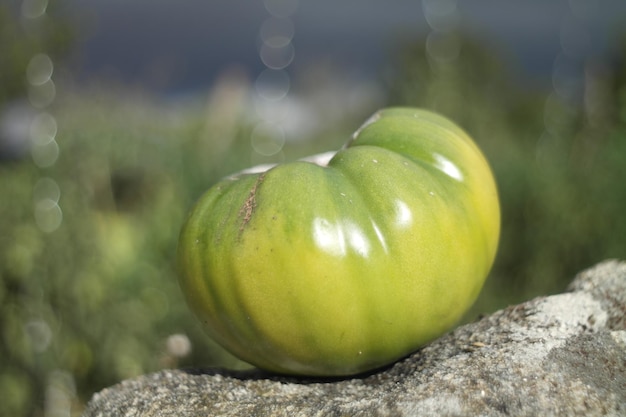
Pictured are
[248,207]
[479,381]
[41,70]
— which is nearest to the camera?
[479,381]

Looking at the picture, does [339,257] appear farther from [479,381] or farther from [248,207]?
[479,381]

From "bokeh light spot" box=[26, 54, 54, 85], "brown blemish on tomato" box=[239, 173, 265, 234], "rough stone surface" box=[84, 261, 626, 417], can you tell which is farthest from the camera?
"bokeh light spot" box=[26, 54, 54, 85]

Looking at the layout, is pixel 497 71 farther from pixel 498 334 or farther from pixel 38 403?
pixel 498 334

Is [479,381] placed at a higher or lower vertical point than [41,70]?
lower

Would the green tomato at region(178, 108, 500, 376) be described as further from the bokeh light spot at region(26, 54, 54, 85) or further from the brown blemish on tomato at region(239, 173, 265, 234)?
the bokeh light spot at region(26, 54, 54, 85)

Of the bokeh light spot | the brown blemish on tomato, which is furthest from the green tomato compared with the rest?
the bokeh light spot

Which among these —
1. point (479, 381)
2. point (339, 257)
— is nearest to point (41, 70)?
point (339, 257)

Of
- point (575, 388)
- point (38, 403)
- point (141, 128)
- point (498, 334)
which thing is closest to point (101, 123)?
point (141, 128)
